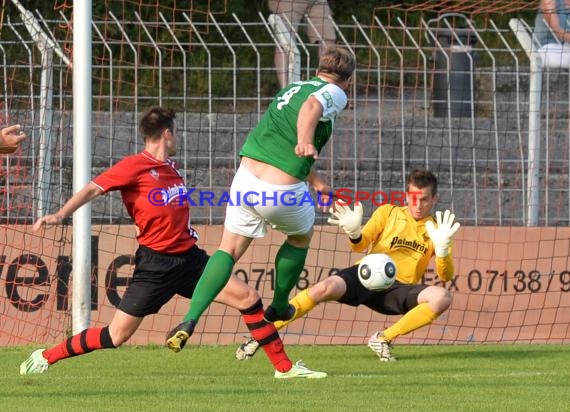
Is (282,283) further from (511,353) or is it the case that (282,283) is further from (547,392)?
(511,353)

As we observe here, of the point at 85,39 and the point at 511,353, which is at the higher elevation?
the point at 85,39


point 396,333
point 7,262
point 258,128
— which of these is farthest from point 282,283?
point 7,262

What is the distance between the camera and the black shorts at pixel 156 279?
27.1 ft

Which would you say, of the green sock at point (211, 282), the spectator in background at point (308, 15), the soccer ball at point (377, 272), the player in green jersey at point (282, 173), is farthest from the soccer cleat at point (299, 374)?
the spectator in background at point (308, 15)

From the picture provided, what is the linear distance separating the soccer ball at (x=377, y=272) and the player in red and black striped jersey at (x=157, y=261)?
131 cm

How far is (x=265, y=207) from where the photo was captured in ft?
25.4

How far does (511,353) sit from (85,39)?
12.8 ft

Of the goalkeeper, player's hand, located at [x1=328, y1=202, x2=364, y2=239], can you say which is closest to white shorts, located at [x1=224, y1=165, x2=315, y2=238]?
player's hand, located at [x1=328, y1=202, x2=364, y2=239]

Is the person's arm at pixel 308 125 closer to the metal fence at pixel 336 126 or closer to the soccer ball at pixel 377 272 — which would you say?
the soccer ball at pixel 377 272

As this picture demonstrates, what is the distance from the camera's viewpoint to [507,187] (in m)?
13.2

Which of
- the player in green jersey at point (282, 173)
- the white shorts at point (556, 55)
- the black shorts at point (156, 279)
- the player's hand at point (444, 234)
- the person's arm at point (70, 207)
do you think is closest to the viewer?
the person's arm at point (70, 207)

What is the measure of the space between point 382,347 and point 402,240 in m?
0.83

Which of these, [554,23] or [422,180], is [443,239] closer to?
[422,180]

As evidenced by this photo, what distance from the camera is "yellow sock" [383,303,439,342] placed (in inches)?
370
